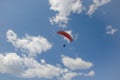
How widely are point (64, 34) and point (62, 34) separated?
1.06 metres

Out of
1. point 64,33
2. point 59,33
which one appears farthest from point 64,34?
point 59,33

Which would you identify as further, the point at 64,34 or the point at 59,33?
the point at 64,34

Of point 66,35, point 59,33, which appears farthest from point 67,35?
point 59,33

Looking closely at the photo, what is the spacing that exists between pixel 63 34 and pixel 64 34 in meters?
0.52

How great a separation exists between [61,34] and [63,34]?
133 cm

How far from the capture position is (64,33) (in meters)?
39.8

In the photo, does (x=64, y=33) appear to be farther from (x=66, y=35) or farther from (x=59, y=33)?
(x=59, y=33)

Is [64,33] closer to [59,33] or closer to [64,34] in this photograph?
[64,34]

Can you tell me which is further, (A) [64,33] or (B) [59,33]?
(A) [64,33]

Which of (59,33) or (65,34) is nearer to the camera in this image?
(59,33)

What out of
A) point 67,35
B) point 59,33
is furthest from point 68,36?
point 59,33

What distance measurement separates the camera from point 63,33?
39438 mm

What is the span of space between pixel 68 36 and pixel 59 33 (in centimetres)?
352

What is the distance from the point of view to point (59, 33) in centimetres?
3691
